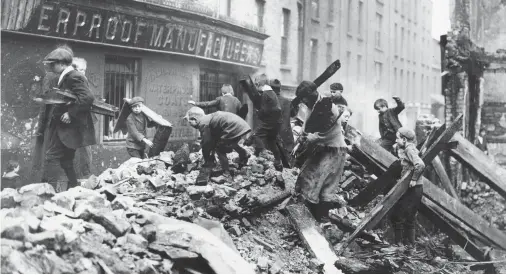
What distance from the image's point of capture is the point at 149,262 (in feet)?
15.2

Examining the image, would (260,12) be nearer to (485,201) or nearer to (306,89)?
(485,201)

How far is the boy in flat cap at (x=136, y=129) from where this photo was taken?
862 cm

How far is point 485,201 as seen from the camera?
41.1ft

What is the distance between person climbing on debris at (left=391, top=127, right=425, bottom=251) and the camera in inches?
287

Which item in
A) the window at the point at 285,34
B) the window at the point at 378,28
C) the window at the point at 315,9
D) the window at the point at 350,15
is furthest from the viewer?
the window at the point at 378,28

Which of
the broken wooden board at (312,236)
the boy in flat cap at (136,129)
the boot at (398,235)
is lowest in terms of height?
the boot at (398,235)

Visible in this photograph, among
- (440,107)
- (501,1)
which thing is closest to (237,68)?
(501,1)

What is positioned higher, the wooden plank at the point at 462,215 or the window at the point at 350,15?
the window at the point at 350,15

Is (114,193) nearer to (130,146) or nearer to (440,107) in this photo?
(130,146)

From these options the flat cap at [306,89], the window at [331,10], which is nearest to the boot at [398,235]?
the flat cap at [306,89]

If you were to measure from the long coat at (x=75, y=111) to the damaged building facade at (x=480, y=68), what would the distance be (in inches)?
380

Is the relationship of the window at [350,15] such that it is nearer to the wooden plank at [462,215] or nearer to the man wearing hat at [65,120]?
the wooden plank at [462,215]

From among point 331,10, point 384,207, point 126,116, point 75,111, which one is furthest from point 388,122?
point 331,10

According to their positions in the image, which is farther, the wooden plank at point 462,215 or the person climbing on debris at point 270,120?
the person climbing on debris at point 270,120
